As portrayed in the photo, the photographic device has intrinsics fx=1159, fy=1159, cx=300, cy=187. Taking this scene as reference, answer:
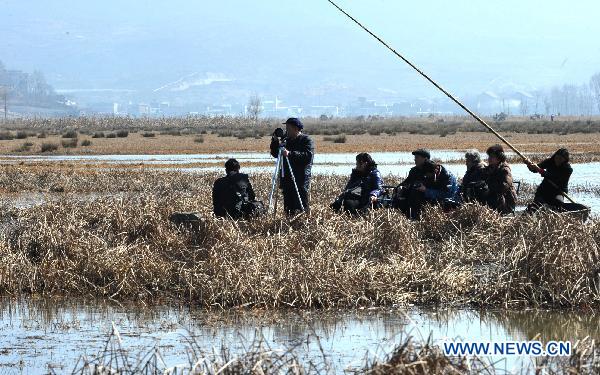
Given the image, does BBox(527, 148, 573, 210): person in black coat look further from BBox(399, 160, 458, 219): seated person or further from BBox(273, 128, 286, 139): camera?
BBox(273, 128, 286, 139): camera

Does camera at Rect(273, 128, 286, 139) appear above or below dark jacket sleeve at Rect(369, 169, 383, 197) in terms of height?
above

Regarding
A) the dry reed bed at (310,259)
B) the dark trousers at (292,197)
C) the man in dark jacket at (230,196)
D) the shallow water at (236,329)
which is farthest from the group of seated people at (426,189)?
the shallow water at (236,329)

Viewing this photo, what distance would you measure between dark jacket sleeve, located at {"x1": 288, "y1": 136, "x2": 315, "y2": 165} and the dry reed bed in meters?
1.19

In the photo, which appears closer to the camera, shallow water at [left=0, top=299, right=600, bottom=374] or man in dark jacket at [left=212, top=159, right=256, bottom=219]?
shallow water at [left=0, top=299, right=600, bottom=374]

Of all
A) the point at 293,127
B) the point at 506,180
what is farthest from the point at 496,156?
the point at 293,127

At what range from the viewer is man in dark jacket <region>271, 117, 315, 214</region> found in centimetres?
1430

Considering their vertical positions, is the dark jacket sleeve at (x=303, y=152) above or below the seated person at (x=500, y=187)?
above

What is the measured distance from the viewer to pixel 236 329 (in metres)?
9.46

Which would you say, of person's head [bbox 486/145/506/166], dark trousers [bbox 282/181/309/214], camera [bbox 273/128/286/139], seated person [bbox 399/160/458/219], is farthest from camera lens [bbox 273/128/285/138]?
person's head [bbox 486/145/506/166]

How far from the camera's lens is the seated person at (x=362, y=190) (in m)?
14.4

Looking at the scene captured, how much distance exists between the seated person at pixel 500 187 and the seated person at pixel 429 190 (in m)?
0.48

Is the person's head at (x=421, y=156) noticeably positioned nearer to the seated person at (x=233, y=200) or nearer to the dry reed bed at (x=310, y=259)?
the dry reed bed at (x=310, y=259)

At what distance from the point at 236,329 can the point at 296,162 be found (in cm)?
510

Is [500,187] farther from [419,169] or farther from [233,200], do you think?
[233,200]
